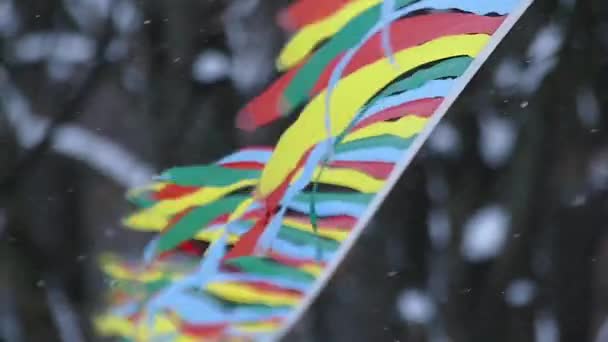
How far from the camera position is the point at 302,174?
1.61ft

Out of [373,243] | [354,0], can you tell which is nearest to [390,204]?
[373,243]

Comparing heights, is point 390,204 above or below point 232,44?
below

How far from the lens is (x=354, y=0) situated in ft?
1.57

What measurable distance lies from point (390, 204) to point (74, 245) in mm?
231

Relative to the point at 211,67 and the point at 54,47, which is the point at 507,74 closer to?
the point at 211,67

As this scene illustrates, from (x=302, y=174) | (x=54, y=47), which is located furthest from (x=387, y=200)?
(x=54, y=47)

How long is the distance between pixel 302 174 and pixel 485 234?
157 millimetres

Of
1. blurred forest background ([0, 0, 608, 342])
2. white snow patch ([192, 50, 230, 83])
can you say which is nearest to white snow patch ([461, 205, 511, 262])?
blurred forest background ([0, 0, 608, 342])

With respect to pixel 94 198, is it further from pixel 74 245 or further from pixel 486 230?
pixel 486 230

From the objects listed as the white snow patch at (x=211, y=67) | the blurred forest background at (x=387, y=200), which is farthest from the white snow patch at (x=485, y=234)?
the white snow patch at (x=211, y=67)

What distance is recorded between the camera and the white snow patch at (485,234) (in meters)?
0.54

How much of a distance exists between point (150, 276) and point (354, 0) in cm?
24

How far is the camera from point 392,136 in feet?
1.65

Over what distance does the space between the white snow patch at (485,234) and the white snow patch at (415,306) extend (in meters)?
0.05
